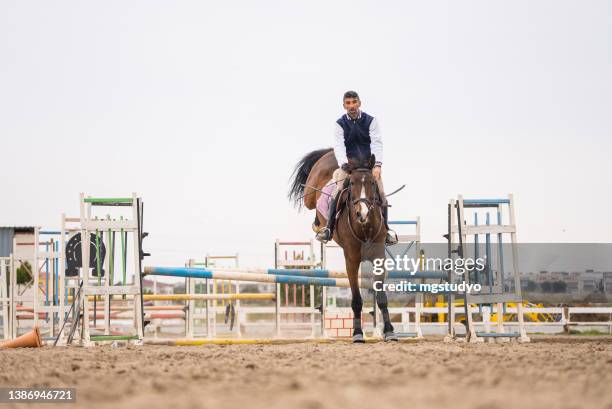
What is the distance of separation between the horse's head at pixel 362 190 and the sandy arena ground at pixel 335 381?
2.18m

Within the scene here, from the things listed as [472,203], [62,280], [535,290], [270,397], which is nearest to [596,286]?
[535,290]

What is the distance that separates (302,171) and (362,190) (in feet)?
9.28

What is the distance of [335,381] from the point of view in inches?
142

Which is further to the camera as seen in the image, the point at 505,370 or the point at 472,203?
the point at 472,203

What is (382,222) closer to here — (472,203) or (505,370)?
(472,203)

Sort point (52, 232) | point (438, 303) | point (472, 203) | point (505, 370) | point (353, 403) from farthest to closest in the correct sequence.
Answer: point (438, 303), point (52, 232), point (472, 203), point (505, 370), point (353, 403)

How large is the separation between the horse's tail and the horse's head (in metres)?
Result: 2.50

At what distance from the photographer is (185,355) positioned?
19.3 ft

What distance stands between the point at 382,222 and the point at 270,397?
4.87 m

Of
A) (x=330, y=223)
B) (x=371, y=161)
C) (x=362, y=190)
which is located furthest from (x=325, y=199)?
(x=362, y=190)

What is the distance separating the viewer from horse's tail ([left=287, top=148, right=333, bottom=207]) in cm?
1021

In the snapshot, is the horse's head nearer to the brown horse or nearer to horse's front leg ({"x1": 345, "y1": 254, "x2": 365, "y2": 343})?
the brown horse

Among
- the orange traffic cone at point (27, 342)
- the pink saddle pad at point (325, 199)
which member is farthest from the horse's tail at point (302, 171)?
the orange traffic cone at point (27, 342)

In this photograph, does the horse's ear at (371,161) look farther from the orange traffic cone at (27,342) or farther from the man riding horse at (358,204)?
the orange traffic cone at (27,342)
